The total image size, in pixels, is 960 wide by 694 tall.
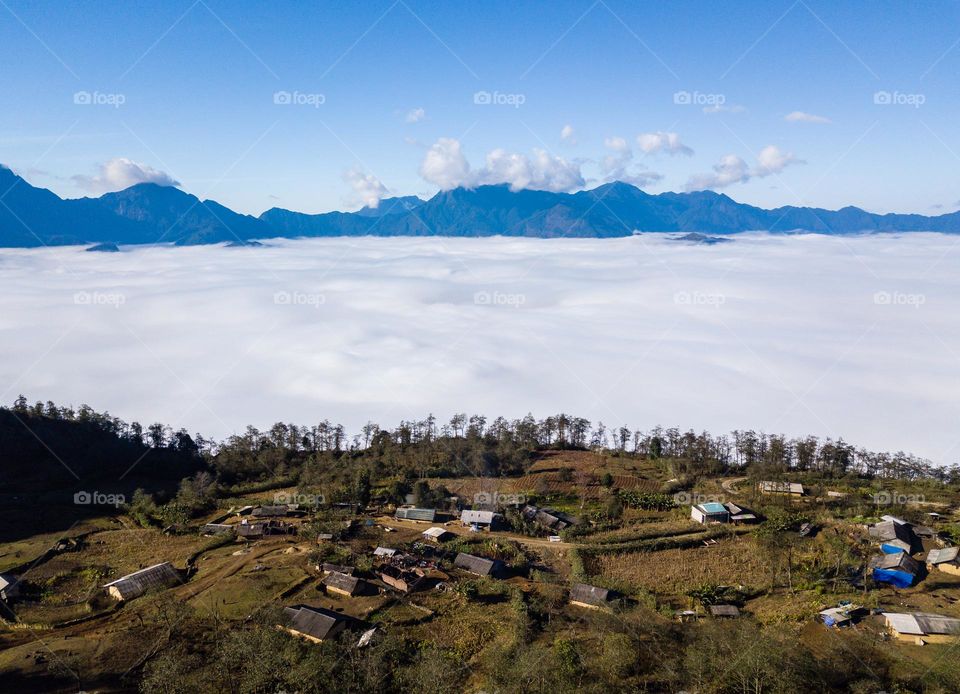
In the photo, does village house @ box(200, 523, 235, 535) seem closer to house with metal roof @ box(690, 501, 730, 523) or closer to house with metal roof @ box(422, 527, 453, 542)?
house with metal roof @ box(422, 527, 453, 542)

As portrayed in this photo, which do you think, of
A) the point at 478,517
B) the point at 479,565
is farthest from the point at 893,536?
the point at 478,517

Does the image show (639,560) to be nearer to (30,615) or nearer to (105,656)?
(105,656)

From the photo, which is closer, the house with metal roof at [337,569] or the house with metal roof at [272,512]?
the house with metal roof at [337,569]

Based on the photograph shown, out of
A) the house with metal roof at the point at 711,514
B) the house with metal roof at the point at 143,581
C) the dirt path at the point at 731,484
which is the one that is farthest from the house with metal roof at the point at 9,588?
the dirt path at the point at 731,484

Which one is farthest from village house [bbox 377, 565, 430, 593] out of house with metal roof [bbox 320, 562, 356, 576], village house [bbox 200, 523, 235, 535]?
village house [bbox 200, 523, 235, 535]

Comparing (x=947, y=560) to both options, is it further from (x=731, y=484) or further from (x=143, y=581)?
(x=143, y=581)

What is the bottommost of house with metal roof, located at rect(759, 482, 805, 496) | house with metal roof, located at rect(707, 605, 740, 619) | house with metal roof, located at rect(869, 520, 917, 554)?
house with metal roof, located at rect(759, 482, 805, 496)

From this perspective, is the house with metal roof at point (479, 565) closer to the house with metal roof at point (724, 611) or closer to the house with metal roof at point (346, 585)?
the house with metal roof at point (346, 585)
